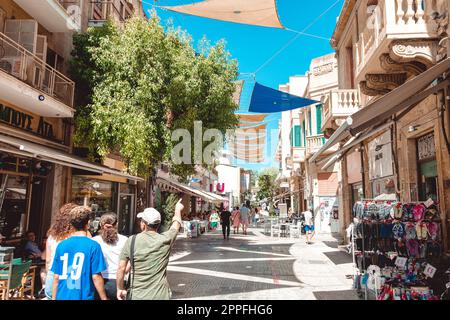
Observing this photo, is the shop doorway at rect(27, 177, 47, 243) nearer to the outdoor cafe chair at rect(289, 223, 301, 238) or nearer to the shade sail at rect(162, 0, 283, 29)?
the shade sail at rect(162, 0, 283, 29)

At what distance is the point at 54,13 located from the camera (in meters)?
11.4

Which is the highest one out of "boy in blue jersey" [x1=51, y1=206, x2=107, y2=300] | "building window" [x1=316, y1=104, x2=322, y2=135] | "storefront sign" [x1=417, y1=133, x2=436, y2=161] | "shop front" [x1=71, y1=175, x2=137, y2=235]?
"building window" [x1=316, y1=104, x2=322, y2=135]

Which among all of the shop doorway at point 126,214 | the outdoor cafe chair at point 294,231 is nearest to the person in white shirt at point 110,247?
the shop doorway at point 126,214

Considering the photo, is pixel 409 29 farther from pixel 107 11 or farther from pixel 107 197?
pixel 107 197

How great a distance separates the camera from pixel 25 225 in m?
10.7

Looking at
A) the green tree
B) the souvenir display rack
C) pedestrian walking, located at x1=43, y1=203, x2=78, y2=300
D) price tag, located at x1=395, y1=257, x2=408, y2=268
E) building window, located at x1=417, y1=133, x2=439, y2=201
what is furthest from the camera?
the green tree

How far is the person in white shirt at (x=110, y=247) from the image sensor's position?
4.17m

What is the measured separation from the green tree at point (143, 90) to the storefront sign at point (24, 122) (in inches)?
44.8

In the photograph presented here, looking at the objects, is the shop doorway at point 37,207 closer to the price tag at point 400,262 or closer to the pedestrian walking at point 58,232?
the pedestrian walking at point 58,232

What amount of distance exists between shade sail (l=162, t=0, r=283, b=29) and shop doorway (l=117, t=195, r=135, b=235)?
10253 millimetres

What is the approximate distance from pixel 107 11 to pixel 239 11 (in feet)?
23.1

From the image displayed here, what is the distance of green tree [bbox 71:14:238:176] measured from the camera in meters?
11.8

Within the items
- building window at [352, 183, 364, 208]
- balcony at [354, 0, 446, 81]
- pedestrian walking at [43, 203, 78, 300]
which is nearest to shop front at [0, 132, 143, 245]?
pedestrian walking at [43, 203, 78, 300]
